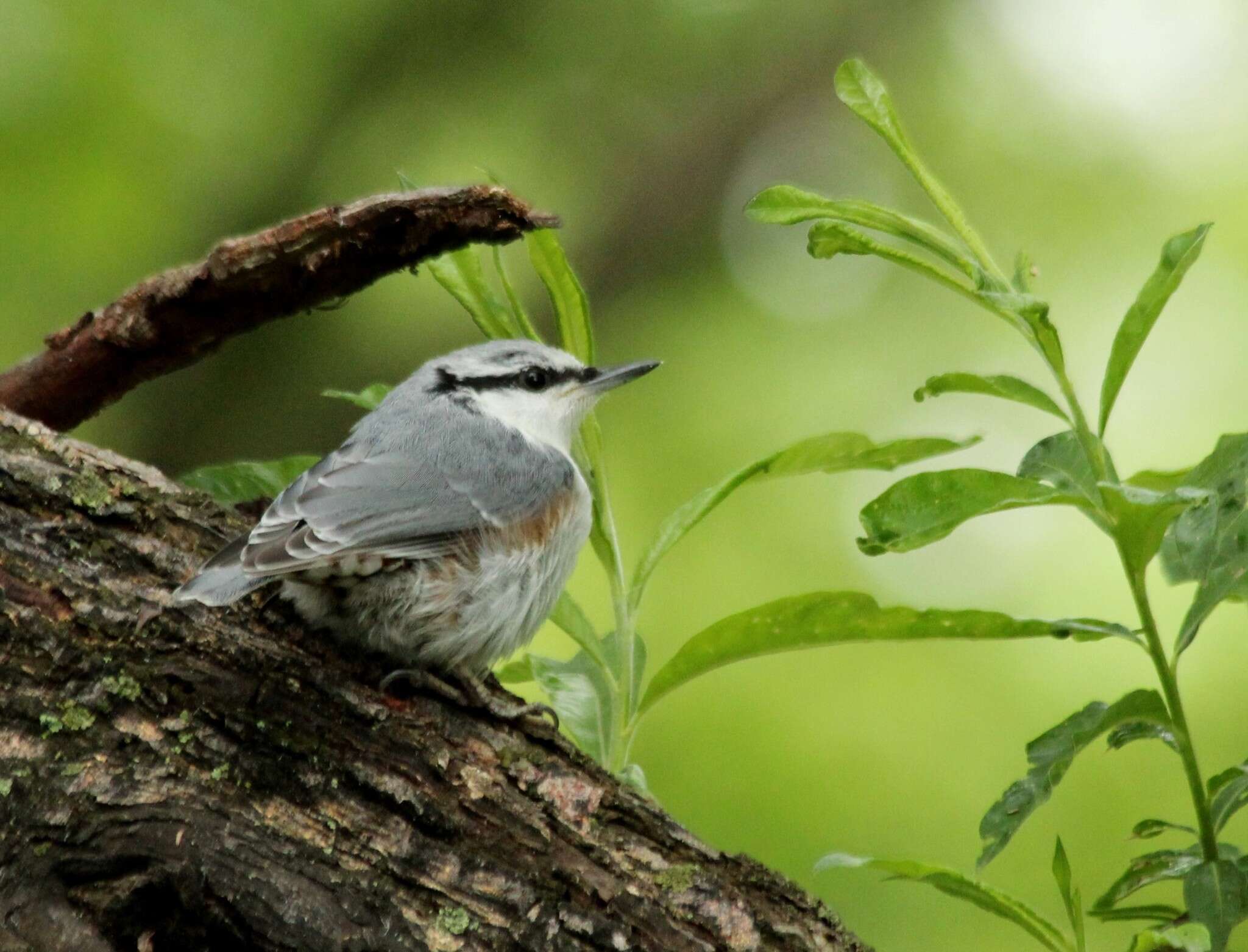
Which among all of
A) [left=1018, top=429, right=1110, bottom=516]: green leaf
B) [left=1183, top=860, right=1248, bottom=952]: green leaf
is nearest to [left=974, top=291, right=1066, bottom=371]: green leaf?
[left=1018, top=429, right=1110, bottom=516]: green leaf

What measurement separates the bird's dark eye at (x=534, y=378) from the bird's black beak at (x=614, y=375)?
91 mm

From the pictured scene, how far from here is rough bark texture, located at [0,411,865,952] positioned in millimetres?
1868

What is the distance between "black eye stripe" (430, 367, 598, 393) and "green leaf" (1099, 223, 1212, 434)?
1367 mm

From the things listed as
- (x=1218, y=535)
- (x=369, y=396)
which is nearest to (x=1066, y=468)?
(x=1218, y=535)

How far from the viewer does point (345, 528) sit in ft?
7.45

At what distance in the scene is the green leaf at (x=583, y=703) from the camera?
229 centimetres

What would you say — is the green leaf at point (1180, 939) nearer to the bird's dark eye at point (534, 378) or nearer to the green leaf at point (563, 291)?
the green leaf at point (563, 291)

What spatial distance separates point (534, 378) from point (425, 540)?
2.43ft

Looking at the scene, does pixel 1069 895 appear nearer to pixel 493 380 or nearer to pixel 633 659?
pixel 633 659

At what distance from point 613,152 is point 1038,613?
231cm

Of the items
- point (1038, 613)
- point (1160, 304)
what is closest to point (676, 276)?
point (1038, 613)

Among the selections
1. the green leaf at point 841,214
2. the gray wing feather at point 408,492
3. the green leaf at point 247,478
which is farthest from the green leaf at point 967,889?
the green leaf at point 247,478

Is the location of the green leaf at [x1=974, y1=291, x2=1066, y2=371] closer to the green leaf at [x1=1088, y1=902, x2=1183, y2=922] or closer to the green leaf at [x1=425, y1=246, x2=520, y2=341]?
the green leaf at [x1=1088, y1=902, x2=1183, y2=922]

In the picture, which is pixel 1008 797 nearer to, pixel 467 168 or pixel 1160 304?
pixel 1160 304
